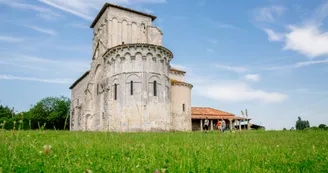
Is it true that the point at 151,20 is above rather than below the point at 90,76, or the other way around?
above

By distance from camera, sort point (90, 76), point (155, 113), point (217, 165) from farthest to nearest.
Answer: point (90, 76)
point (155, 113)
point (217, 165)

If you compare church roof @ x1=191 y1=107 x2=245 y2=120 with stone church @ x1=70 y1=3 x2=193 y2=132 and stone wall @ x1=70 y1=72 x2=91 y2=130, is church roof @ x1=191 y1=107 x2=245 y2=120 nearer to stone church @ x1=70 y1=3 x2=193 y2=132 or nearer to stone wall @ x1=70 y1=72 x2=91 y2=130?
stone church @ x1=70 y1=3 x2=193 y2=132

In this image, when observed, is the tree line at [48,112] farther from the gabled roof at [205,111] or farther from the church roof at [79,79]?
the gabled roof at [205,111]

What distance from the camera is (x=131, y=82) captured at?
25.2 meters

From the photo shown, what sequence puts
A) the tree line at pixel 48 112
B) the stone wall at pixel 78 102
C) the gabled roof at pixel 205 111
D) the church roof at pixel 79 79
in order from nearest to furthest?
the church roof at pixel 79 79 → the stone wall at pixel 78 102 → the gabled roof at pixel 205 111 → the tree line at pixel 48 112

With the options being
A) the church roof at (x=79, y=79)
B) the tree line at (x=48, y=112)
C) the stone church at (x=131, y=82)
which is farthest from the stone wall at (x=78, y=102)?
the tree line at (x=48, y=112)

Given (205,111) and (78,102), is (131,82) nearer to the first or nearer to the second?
(78,102)

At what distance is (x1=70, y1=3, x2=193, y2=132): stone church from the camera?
24.8 meters

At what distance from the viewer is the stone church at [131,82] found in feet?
81.3

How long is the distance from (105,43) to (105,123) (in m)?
9.91

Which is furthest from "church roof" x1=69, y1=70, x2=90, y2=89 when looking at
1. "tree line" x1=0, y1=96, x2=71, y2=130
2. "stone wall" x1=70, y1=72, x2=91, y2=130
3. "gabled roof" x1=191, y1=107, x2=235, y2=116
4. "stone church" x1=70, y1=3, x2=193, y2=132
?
"gabled roof" x1=191, y1=107, x2=235, y2=116

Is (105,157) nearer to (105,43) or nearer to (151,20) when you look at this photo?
(105,43)

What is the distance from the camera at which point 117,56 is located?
26.2 meters

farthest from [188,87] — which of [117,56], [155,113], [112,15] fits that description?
[112,15]
